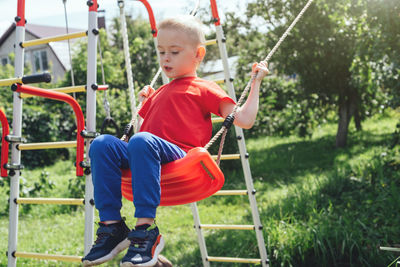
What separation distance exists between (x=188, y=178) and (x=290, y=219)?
2.79m

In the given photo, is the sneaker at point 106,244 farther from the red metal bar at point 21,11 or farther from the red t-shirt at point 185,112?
the red metal bar at point 21,11

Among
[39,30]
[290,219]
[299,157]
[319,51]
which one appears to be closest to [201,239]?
[290,219]

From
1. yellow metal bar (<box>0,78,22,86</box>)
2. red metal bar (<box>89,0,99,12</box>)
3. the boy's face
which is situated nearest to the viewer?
the boy's face

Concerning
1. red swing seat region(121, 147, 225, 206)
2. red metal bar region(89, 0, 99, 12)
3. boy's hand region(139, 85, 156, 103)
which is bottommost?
red swing seat region(121, 147, 225, 206)

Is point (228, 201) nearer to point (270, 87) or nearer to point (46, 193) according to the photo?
point (46, 193)

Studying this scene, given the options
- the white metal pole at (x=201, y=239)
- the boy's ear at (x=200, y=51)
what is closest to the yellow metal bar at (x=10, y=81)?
the boy's ear at (x=200, y=51)

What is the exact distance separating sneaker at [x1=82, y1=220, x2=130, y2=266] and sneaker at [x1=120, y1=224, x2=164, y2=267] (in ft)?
0.43

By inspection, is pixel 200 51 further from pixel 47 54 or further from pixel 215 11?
pixel 47 54

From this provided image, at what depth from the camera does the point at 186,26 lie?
2.20m

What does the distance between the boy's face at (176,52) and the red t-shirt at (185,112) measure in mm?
88

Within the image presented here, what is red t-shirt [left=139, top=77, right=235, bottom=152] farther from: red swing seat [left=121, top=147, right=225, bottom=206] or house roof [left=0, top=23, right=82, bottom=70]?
house roof [left=0, top=23, right=82, bottom=70]

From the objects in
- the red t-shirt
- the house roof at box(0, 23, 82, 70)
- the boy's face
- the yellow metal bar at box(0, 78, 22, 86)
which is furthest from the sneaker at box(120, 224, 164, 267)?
the house roof at box(0, 23, 82, 70)

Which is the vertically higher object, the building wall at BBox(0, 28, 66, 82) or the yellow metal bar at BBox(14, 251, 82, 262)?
the building wall at BBox(0, 28, 66, 82)

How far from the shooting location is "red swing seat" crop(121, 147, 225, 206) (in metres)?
1.91
